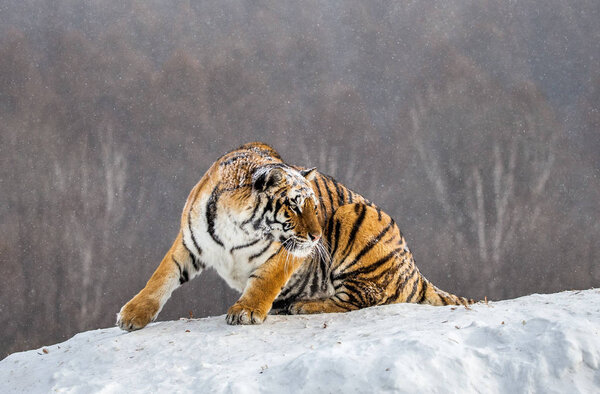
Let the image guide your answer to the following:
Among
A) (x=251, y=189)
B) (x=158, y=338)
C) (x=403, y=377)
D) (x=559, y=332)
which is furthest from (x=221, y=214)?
(x=559, y=332)

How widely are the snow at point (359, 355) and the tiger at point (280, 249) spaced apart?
0.96ft

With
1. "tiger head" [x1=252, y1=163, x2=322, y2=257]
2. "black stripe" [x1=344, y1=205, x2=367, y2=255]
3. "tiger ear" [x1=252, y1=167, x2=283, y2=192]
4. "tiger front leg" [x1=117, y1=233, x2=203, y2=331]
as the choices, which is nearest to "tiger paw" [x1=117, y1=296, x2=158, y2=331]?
"tiger front leg" [x1=117, y1=233, x2=203, y2=331]

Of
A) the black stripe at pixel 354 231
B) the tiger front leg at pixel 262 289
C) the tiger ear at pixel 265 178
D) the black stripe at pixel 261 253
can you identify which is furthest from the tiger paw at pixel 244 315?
the black stripe at pixel 354 231

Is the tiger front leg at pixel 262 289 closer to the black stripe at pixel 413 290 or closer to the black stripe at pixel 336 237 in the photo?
the black stripe at pixel 336 237

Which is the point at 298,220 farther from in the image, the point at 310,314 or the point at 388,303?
the point at 388,303

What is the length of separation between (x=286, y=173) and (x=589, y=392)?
7.92 ft

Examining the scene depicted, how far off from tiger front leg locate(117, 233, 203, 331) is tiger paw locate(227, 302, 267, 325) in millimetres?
583

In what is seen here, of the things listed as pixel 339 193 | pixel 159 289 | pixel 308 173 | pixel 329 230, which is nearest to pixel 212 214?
pixel 159 289

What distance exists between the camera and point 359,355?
10.4 feet

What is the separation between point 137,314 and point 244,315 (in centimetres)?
79

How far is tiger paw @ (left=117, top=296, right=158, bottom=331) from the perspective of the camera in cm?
442

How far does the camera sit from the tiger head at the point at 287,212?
4.45 m

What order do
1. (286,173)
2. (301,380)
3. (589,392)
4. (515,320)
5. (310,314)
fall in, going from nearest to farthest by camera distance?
(589,392), (301,380), (515,320), (286,173), (310,314)

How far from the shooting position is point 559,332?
123 inches
